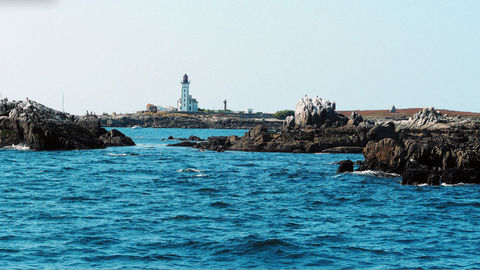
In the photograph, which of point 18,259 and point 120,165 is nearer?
point 18,259

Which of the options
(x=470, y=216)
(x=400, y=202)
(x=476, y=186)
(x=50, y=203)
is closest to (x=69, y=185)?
(x=50, y=203)

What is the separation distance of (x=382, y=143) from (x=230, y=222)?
2349 cm

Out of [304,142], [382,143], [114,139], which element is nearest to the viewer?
[382,143]

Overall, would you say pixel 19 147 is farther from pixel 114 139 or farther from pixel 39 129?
pixel 114 139

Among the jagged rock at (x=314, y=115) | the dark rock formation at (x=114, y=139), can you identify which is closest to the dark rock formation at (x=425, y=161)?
the dark rock formation at (x=114, y=139)

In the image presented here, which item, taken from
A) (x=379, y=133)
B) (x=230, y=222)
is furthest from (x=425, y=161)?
(x=379, y=133)

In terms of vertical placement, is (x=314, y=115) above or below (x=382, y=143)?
above

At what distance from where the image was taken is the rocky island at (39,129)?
64438 millimetres

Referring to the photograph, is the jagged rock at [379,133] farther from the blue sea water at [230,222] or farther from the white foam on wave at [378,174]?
the blue sea water at [230,222]

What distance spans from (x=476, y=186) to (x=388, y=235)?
61.5 ft

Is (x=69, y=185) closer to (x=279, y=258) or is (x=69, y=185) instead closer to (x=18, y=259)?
(x=18, y=259)

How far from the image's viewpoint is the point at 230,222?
73.3ft

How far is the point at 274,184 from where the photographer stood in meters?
36.7

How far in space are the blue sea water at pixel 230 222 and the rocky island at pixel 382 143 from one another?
2.37 m
